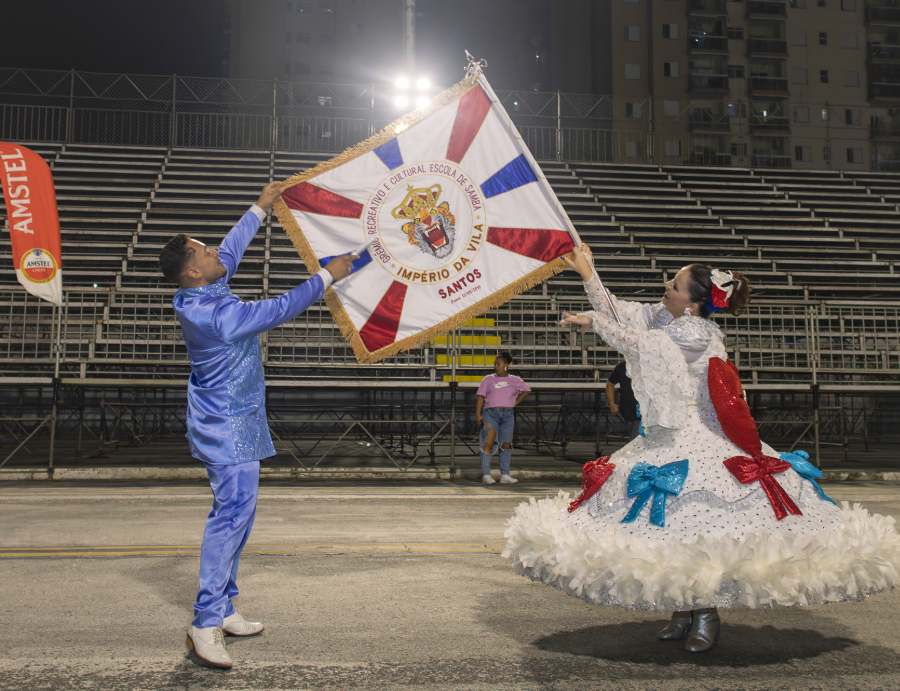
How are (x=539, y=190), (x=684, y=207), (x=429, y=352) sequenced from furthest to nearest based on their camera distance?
(x=684, y=207) → (x=429, y=352) → (x=539, y=190)

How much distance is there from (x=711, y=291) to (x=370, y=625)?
237cm

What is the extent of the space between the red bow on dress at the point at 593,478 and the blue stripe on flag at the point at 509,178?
2.06 meters

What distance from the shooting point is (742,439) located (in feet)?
12.2

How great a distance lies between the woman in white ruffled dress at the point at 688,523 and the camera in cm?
327

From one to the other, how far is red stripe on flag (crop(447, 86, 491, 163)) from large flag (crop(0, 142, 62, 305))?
23.6ft

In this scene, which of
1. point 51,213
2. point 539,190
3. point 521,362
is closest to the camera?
point 539,190

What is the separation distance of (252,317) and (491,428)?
775cm

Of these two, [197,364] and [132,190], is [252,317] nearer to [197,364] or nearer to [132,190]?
[197,364]

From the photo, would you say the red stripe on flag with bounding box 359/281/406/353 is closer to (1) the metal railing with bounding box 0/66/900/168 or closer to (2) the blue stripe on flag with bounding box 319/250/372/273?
(2) the blue stripe on flag with bounding box 319/250/372/273

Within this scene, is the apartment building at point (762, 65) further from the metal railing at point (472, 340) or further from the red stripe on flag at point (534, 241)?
the red stripe on flag at point (534, 241)

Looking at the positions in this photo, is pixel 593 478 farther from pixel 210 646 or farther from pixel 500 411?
pixel 500 411

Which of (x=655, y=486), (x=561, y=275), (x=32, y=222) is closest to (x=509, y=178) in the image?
(x=655, y=486)

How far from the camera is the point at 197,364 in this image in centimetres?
393

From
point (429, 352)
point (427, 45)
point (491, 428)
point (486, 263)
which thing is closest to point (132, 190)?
point (429, 352)
